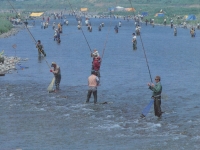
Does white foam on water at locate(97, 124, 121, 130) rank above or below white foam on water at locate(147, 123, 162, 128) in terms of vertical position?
below

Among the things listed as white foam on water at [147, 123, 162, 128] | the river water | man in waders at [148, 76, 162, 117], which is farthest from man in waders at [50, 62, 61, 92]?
white foam on water at [147, 123, 162, 128]

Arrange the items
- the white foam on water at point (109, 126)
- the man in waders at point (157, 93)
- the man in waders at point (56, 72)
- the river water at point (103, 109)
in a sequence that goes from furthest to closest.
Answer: the man in waders at point (56, 72)
the man in waders at point (157, 93)
the white foam on water at point (109, 126)
the river water at point (103, 109)

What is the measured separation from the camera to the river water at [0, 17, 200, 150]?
22.4m

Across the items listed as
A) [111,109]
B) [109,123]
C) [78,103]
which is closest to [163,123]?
[109,123]

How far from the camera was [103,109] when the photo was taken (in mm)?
28812

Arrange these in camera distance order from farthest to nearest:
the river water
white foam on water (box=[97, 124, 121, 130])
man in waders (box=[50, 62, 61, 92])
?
man in waders (box=[50, 62, 61, 92])
white foam on water (box=[97, 124, 121, 130])
the river water

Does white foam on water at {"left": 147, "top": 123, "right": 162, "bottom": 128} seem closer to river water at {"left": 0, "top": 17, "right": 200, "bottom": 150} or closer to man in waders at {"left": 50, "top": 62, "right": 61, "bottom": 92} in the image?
river water at {"left": 0, "top": 17, "right": 200, "bottom": 150}

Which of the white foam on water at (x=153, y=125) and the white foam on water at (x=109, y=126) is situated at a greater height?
the white foam on water at (x=153, y=125)

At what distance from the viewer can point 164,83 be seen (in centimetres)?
3803

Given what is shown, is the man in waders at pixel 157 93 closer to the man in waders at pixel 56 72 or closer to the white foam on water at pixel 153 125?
the white foam on water at pixel 153 125

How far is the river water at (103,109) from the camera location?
22359 millimetres

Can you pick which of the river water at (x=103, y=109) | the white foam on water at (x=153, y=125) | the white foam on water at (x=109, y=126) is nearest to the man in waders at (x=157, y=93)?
the river water at (x=103, y=109)

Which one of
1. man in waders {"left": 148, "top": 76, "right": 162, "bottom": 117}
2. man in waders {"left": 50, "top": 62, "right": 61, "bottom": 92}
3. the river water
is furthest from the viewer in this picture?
man in waders {"left": 50, "top": 62, "right": 61, "bottom": 92}

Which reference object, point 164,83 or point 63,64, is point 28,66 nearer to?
point 63,64
